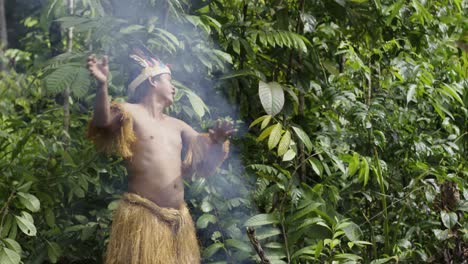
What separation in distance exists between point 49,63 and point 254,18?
0.77 meters

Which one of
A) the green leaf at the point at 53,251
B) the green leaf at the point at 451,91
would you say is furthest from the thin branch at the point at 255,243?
the green leaf at the point at 451,91

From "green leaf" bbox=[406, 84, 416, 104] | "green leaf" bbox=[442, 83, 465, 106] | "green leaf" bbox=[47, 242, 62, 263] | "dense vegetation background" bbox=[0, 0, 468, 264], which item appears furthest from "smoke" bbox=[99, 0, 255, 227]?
"green leaf" bbox=[442, 83, 465, 106]

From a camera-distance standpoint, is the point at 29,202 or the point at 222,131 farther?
the point at 29,202

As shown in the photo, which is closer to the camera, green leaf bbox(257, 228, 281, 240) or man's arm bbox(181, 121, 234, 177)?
man's arm bbox(181, 121, 234, 177)

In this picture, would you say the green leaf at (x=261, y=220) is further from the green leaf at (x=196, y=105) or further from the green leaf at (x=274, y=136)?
the green leaf at (x=196, y=105)

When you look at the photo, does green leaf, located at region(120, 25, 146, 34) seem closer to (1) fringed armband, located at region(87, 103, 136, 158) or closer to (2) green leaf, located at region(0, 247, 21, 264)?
(1) fringed armband, located at region(87, 103, 136, 158)

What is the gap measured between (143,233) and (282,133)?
52cm

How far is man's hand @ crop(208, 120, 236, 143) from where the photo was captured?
1.39 metres

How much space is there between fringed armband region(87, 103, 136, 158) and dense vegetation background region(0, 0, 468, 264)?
12cm

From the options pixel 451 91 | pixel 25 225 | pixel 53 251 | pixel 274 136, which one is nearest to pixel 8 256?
pixel 25 225

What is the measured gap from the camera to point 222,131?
140 cm

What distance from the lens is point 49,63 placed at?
4.90 feet

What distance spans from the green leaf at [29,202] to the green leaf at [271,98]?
1.97 feet

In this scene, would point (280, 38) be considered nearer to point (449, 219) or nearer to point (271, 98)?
point (271, 98)
